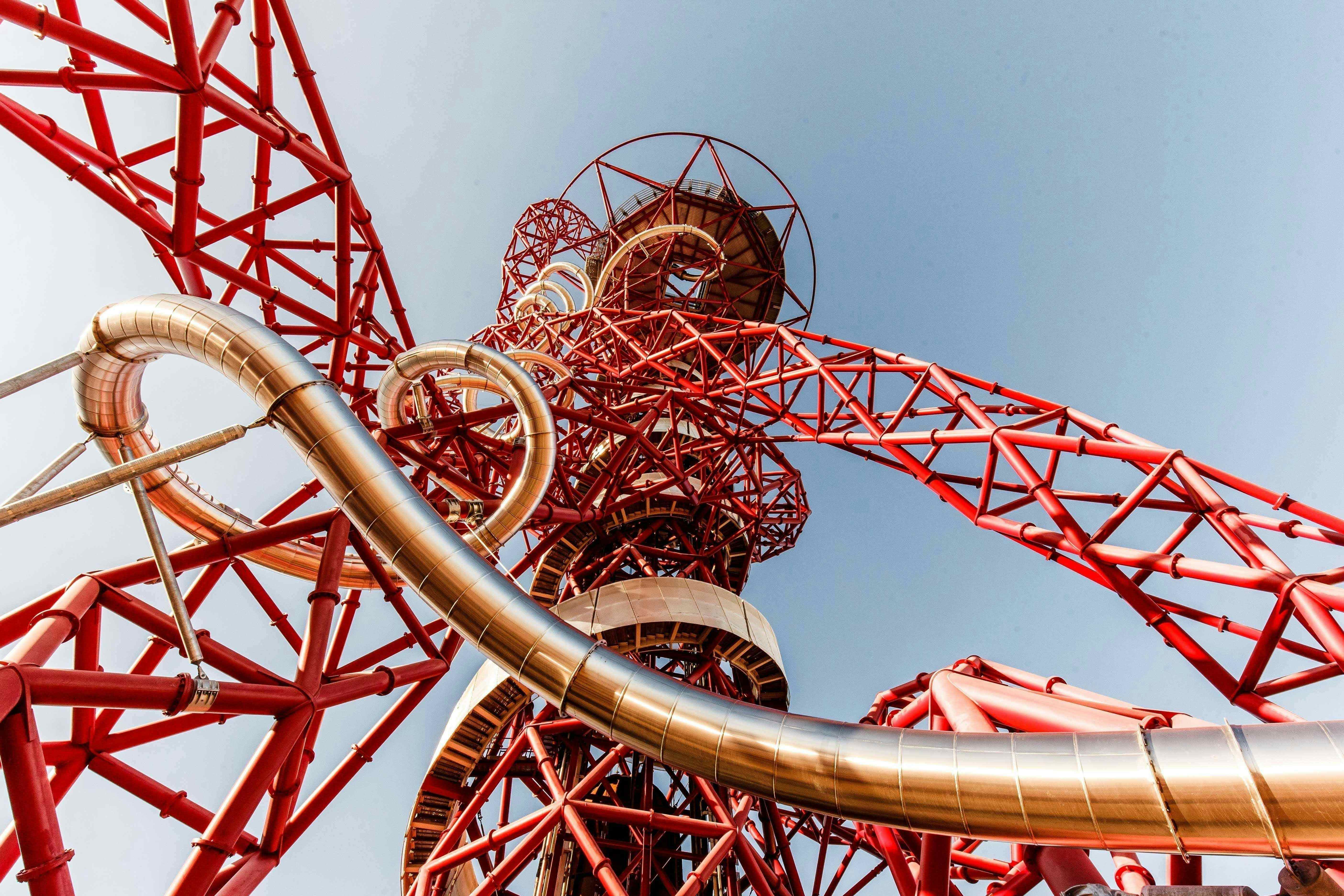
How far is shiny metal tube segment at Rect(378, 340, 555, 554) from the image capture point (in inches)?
436

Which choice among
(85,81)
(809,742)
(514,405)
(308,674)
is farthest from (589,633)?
(85,81)

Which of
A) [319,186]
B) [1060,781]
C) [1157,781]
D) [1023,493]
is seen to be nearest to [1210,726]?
[1157,781]

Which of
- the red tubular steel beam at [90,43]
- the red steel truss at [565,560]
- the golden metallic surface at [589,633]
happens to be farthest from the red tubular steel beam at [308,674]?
the golden metallic surface at [589,633]

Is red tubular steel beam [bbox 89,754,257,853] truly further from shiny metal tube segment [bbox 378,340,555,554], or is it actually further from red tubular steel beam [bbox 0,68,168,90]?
red tubular steel beam [bbox 0,68,168,90]

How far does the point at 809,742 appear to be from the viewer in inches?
238

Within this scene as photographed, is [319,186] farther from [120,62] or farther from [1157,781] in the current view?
[1157,781]

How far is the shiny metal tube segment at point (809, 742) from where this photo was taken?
183 inches

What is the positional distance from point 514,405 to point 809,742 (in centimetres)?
876

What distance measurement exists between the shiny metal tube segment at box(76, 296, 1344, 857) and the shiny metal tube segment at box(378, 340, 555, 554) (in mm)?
3480

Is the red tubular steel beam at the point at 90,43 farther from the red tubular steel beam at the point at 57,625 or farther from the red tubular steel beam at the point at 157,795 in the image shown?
the red tubular steel beam at the point at 157,795

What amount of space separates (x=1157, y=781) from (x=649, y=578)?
11.3 metres

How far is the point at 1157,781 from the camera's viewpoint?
4918mm

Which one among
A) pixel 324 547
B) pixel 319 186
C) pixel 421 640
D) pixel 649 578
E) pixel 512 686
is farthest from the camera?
pixel 649 578

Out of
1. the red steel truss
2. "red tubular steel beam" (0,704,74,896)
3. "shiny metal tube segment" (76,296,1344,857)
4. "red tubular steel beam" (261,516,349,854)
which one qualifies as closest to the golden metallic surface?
the red steel truss
